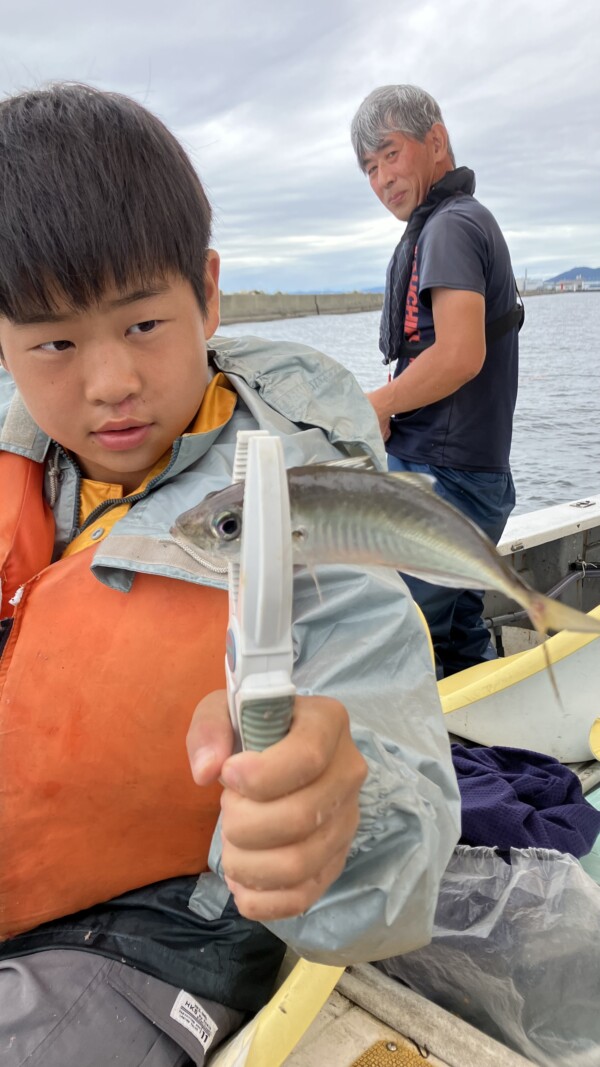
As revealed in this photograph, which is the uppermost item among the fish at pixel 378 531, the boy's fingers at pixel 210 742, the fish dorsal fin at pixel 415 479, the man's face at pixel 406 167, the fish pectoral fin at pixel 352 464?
the man's face at pixel 406 167

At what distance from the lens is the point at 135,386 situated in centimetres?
167

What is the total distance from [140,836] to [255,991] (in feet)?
1.50

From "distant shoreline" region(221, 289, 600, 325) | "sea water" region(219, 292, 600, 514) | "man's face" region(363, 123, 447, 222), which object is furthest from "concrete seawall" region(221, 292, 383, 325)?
"man's face" region(363, 123, 447, 222)

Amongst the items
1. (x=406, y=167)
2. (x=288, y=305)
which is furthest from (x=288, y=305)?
(x=406, y=167)

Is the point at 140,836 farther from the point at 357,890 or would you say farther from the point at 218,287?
the point at 218,287

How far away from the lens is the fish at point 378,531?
936mm

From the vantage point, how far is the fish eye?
36.6 inches

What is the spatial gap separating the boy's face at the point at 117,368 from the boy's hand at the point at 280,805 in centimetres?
88

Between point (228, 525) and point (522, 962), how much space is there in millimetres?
1827

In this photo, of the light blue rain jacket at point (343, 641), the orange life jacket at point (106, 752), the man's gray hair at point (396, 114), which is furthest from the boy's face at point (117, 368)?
the man's gray hair at point (396, 114)

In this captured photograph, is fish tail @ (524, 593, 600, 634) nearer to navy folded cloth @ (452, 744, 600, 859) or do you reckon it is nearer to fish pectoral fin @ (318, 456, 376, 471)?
fish pectoral fin @ (318, 456, 376, 471)

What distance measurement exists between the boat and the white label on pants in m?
0.05

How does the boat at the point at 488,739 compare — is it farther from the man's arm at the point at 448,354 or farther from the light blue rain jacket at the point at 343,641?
the man's arm at the point at 448,354

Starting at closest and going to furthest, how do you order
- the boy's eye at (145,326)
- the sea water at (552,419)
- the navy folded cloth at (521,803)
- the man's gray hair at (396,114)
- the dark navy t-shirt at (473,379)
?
the boy's eye at (145,326) < the navy folded cloth at (521,803) < the dark navy t-shirt at (473,379) < the man's gray hair at (396,114) < the sea water at (552,419)
